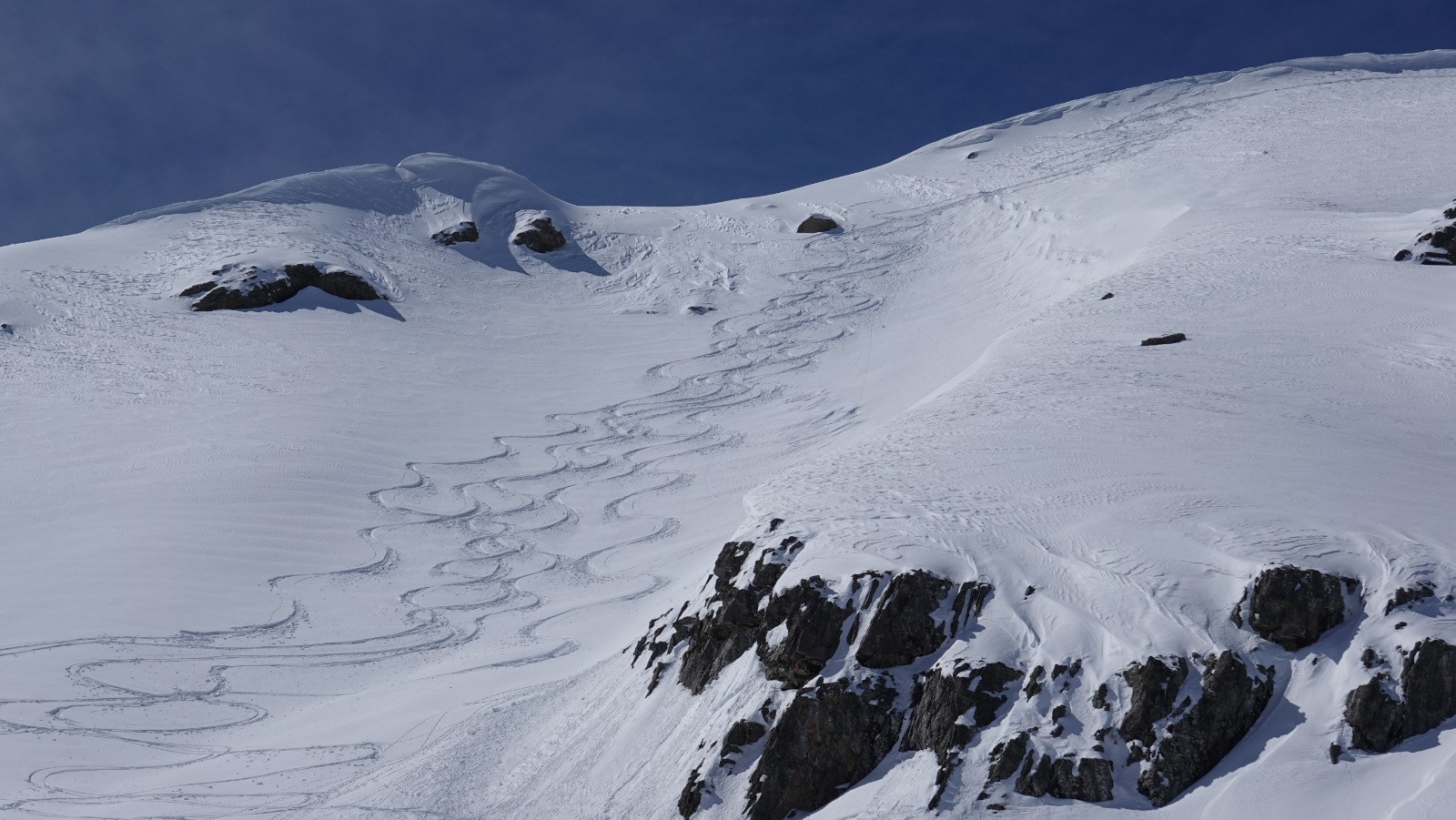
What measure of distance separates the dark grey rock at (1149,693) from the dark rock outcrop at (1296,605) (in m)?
0.73

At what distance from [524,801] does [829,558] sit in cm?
358

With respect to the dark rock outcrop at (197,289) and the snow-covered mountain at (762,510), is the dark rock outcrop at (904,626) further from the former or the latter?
the dark rock outcrop at (197,289)

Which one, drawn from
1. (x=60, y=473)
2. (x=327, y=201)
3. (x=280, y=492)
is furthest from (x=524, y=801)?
(x=327, y=201)

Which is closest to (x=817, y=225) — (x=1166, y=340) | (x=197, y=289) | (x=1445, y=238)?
(x=197, y=289)

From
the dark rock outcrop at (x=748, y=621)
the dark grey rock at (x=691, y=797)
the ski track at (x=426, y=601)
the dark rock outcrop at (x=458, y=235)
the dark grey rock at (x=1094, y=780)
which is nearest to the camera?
the dark grey rock at (x=1094, y=780)

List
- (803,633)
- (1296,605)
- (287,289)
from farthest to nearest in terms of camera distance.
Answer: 1. (287,289)
2. (803,633)
3. (1296,605)

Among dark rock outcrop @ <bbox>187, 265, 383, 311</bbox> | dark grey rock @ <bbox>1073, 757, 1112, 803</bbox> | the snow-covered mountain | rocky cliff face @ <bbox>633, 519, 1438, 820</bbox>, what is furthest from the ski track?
dark rock outcrop @ <bbox>187, 265, 383, 311</bbox>

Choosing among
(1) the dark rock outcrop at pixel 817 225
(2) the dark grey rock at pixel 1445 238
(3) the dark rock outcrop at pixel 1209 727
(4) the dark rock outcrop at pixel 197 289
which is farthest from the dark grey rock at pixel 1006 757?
(1) the dark rock outcrop at pixel 817 225

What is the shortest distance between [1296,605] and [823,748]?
140 inches

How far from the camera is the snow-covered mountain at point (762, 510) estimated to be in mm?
7500

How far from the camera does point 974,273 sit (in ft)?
101

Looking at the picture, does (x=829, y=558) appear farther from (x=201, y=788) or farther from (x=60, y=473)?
(x=60, y=473)

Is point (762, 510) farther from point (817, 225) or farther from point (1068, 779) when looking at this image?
point (817, 225)

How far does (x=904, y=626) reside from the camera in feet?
26.8
